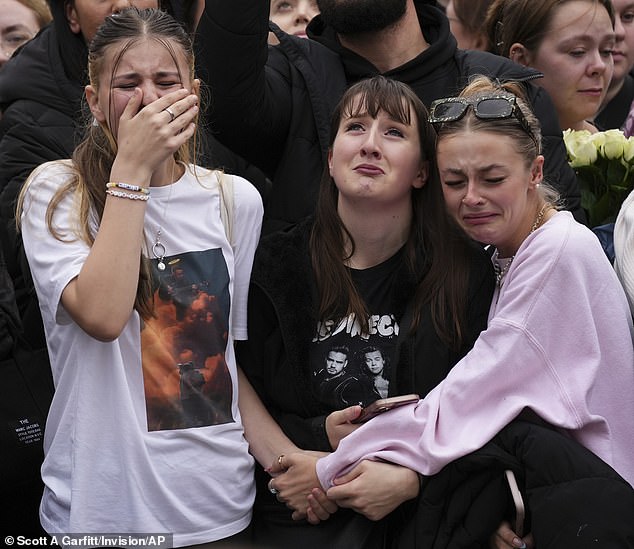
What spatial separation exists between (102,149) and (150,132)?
246 millimetres

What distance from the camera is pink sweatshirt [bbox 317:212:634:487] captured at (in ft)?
9.36

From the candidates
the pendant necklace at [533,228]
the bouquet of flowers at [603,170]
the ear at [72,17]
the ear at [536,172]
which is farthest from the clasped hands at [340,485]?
the ear at [72,17]

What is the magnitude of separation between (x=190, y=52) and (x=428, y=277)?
928mm

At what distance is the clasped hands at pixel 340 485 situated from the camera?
2.90 meters

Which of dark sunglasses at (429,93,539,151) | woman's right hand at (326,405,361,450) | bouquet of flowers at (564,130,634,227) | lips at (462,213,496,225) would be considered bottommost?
woman's right hand at (326,405,361,450)

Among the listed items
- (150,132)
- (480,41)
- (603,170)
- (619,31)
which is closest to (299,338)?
(150,132)

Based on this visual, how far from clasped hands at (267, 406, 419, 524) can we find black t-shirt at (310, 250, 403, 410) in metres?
0.09

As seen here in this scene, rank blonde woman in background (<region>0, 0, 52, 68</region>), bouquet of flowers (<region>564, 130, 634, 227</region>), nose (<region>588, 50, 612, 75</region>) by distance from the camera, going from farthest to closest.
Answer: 1. blonde woman in background (<region>0, 0, 52, 68</region>)
2. nose (<region>588, 50, 612, 75</region>)
3. bouquet of flowers (<region>564, 130, 634, 227</region>)

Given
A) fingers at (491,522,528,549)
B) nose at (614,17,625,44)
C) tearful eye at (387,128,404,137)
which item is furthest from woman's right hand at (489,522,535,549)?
nose at (614,17,625,44)

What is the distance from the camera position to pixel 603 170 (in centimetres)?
386

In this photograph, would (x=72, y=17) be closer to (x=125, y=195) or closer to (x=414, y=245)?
(x=125, y=195)

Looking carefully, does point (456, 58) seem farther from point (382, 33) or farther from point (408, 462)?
point (408, 462)

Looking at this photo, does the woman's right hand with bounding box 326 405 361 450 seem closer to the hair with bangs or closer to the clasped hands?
the clasped hands

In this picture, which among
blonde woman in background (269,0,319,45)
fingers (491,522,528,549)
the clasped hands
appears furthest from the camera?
blonde woman in background (269,0,319,45)
